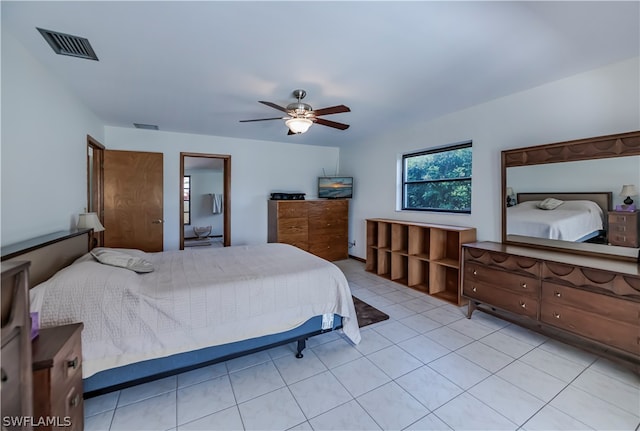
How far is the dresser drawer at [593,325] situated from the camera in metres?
1.89

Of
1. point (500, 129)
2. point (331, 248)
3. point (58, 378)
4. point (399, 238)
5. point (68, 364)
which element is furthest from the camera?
point (331, 248)

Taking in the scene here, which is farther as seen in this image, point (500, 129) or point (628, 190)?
point (500, 129)

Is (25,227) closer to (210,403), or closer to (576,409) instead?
(210,403)

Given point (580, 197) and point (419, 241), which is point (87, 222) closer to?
point (419, 241)

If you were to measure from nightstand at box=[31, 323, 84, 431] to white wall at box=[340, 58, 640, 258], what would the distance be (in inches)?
152

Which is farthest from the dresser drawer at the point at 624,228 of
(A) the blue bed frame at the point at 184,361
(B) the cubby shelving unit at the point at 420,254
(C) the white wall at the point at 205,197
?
(C) the white wall at the point at 205,197

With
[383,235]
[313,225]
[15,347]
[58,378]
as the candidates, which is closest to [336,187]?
[313,225]

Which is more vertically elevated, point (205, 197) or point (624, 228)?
point (205, 197)

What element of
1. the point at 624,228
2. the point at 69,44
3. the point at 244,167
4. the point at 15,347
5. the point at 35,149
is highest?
the point at 69,44

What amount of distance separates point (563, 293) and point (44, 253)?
13.1ft

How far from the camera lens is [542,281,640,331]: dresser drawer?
74.7 inches

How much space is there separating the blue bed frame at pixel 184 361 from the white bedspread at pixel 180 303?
10 cm

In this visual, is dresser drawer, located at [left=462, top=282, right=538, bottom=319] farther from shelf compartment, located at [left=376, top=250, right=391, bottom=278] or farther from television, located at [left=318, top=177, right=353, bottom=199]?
television, located at [left=318, top=177, right=353, bottom=199]

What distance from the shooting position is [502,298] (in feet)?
8.63
